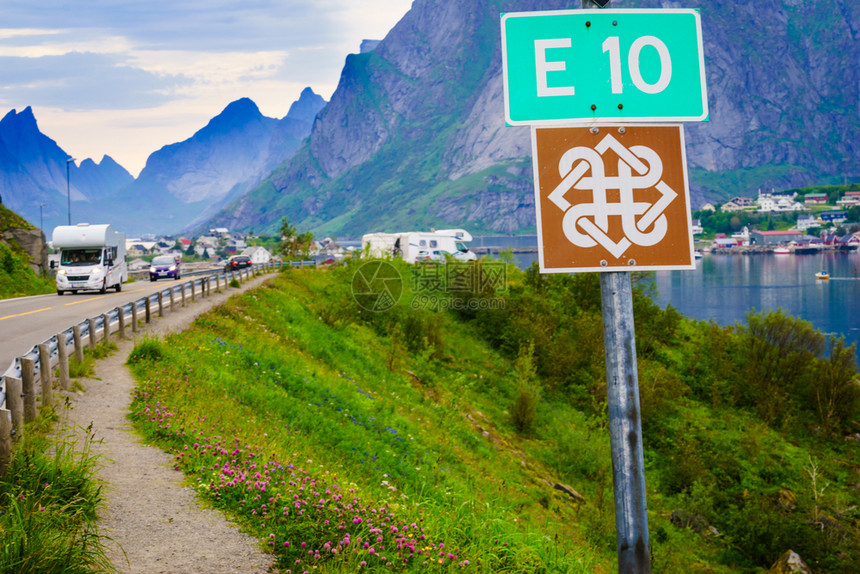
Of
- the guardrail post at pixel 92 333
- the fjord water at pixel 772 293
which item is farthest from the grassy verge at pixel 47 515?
the fjord water at pixel 772 293

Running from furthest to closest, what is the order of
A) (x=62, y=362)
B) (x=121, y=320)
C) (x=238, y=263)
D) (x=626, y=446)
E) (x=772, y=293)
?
(x=772, y=293), (x=238, y=263), (x=121, y=320), (x=62, y=362), (x=626, y=446)

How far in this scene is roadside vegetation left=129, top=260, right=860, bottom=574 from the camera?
6.63m

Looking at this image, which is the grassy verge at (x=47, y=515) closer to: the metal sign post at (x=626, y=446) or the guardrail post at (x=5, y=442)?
the guardrail post at (x=5, y=442)

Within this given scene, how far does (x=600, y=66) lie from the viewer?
2.98m

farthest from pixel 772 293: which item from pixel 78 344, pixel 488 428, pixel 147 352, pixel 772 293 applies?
pixel 78 344

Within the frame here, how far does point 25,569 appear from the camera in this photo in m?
4.23

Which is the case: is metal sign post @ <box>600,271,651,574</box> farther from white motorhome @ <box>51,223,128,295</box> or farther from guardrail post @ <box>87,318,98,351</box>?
white motorhome @ <box>51,223,128,295</box>

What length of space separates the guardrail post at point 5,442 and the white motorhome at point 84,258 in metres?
25.0

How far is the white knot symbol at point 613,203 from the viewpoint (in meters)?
2.92

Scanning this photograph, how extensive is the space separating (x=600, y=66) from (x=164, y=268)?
44.7m

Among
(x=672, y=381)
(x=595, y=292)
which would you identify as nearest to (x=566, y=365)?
(x=672, y=381)

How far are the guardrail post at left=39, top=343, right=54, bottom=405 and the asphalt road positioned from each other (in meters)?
3.25

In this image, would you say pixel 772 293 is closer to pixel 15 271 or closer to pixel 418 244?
pixel 418 244

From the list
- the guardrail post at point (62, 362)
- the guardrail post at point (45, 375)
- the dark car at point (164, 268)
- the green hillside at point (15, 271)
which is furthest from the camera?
the dark car at point (164, 268)
